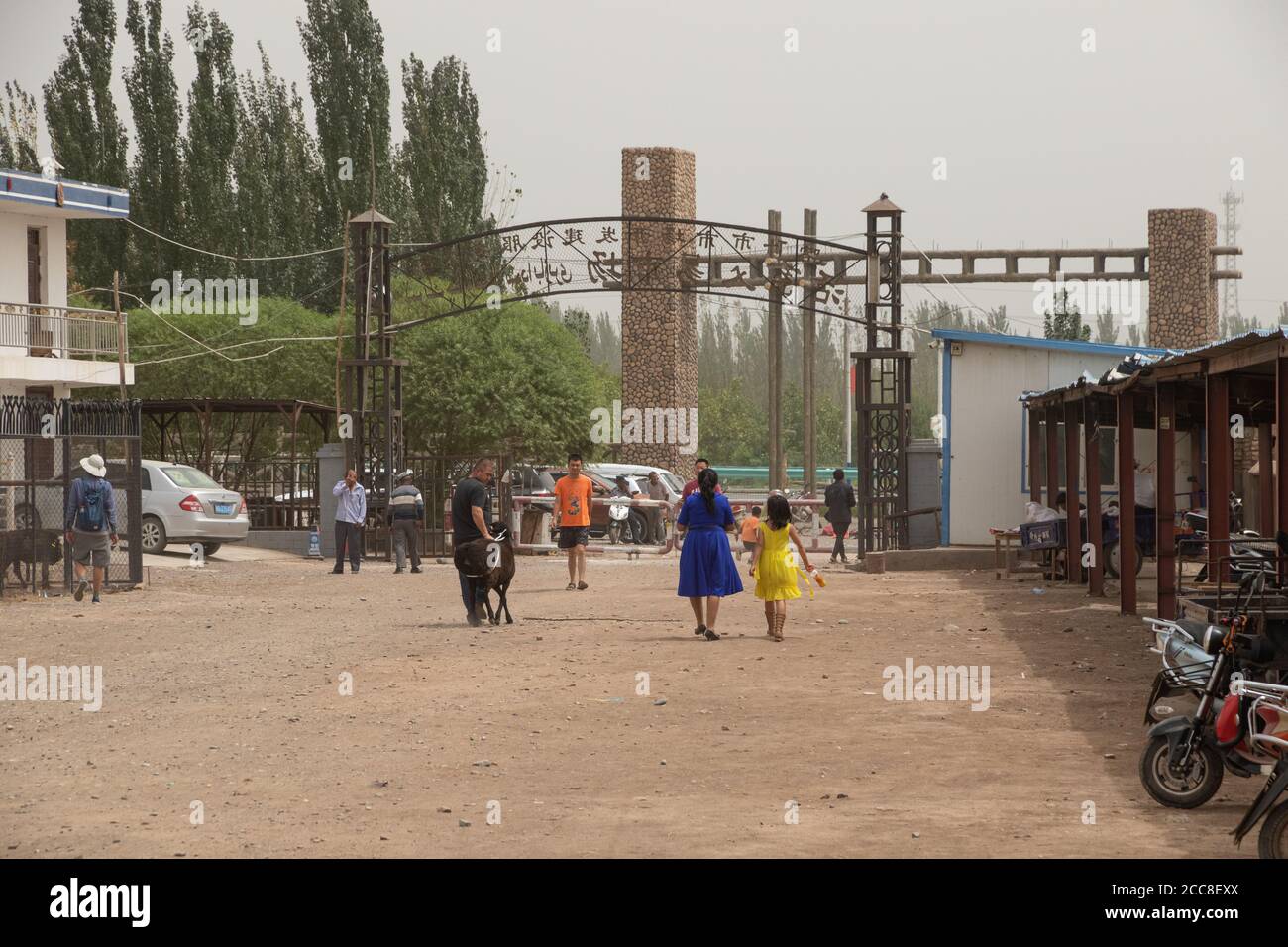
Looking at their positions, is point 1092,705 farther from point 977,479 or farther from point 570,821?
point 977,479

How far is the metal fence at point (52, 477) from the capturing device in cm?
2169

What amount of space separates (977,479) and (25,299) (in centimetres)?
2036

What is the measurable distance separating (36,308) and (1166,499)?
86.4ft

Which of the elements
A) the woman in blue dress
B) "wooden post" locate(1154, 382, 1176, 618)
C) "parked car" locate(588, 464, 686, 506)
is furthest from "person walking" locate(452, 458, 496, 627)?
"parked car" locate(588, 464, 686, 506)

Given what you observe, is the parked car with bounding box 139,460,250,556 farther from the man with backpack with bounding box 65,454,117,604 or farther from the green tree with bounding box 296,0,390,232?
the green tree with bounding box 296,0,390,232

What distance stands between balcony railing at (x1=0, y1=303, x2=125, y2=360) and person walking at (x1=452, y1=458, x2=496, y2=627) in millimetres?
18716

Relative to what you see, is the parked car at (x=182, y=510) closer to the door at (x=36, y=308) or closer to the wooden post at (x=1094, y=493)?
the door at (x=36, y=308)

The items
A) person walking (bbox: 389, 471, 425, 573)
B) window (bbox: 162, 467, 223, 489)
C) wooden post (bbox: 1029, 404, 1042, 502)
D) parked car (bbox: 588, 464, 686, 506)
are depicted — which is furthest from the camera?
parked car (bbox: 588, 464, 686, 506)

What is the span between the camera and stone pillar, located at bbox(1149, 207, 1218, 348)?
4759cm

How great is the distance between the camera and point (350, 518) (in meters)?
27.2

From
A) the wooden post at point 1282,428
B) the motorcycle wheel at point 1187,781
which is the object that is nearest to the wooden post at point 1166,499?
the wooden post at point 1282,428

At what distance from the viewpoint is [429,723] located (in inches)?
460

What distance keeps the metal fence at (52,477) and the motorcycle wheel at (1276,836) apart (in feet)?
57.4
